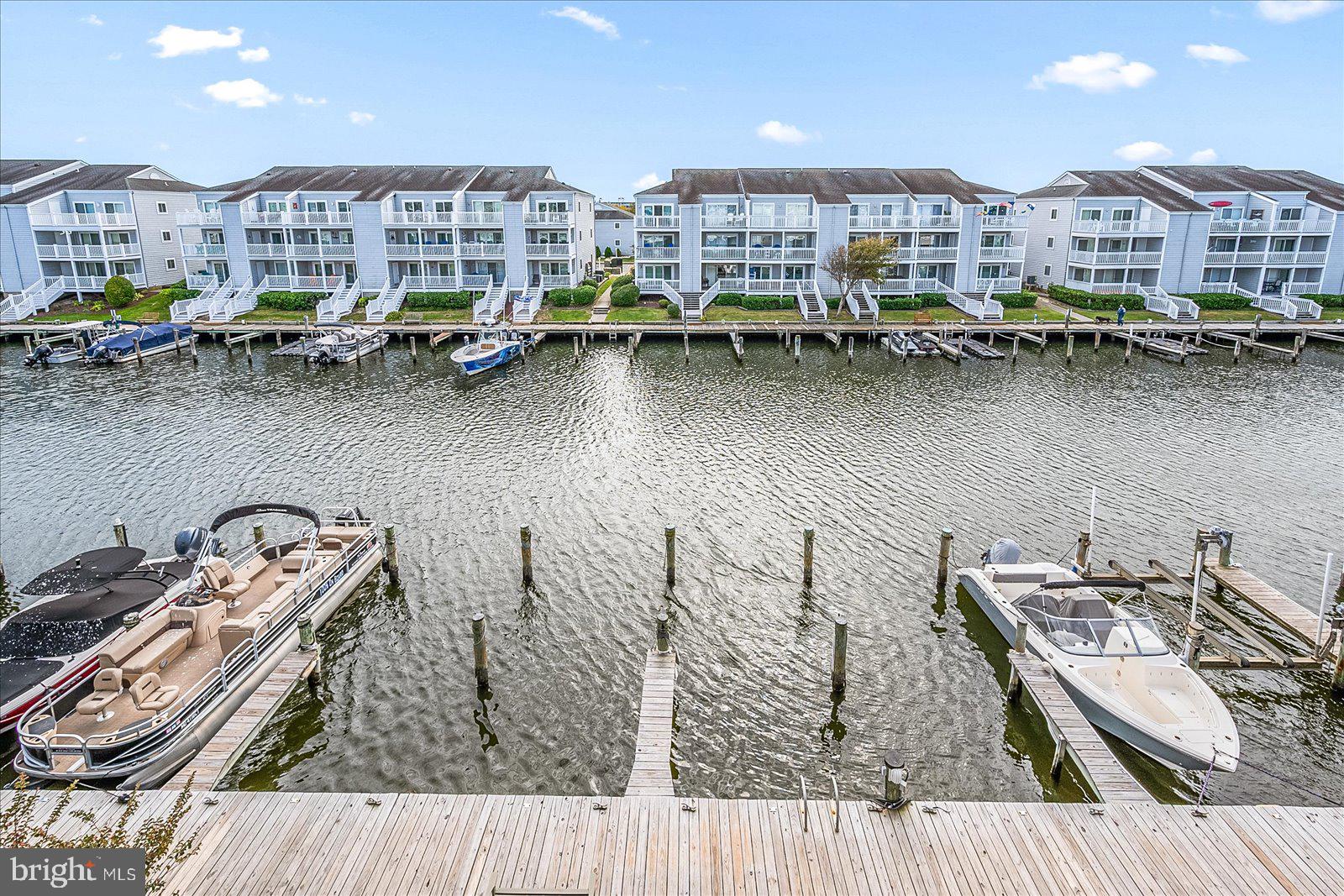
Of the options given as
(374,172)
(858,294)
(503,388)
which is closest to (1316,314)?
(858,294)

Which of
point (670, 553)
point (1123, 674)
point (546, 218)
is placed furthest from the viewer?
point (546, 218)

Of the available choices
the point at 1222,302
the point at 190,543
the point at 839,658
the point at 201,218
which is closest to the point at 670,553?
the point at 839,658

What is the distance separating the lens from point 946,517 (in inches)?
1083

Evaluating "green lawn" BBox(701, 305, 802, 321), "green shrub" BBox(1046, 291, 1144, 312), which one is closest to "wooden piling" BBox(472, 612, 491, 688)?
"green lawn" BBox(701, 305, 802, 321)

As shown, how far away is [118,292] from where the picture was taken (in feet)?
219

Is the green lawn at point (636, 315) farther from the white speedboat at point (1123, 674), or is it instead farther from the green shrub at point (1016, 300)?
the white speedboat at point (1123, 674)

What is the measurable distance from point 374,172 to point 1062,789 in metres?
80.1

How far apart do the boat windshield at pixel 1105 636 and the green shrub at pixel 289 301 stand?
209 ft

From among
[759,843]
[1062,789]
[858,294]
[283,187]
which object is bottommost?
[1062,789]

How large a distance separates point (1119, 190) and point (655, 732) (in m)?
75.8

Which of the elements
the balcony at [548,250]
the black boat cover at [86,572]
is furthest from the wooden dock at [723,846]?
the balcony at [548,250]

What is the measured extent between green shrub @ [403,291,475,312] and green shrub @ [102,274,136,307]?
932 inches

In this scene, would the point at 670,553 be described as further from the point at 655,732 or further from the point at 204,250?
the point at 204,250

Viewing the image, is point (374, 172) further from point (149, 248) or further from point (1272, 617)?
point (1272, 617)
